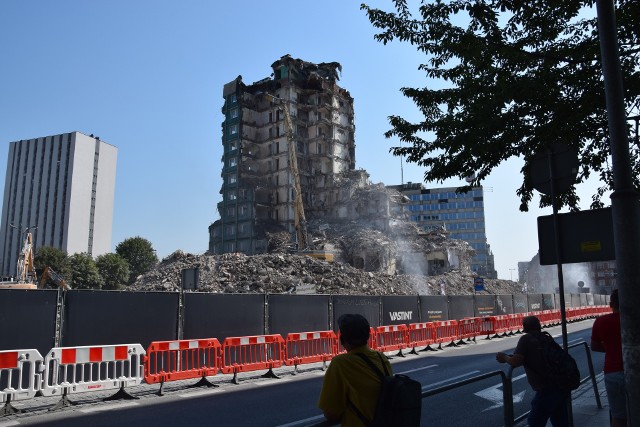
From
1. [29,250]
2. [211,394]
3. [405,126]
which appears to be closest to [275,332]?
[211,394]

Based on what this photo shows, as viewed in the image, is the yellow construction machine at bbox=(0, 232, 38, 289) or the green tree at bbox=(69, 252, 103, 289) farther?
the green tree at bbox=(69, 252, 103, 289)

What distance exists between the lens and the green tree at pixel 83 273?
271 ft

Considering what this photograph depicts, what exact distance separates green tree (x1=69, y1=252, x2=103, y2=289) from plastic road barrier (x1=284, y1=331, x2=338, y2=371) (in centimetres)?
7696

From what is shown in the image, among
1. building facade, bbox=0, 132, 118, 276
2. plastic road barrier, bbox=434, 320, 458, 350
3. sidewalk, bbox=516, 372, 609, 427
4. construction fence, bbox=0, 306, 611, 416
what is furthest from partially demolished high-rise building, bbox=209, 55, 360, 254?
sidewalk, bbox=516, 372, 609, 427

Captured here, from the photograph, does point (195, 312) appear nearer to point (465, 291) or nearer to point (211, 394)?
point (211, 394)

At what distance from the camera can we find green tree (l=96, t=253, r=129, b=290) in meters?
88.4

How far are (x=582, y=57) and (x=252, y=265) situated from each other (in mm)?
42274

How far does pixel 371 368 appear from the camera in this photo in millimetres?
3188

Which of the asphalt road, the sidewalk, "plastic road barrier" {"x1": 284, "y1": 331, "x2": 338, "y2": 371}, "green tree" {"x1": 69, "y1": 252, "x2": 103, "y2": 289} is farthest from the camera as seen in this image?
"green tree" {"x1": 69, "y1": 252, "x2": 103, "y2": 289}

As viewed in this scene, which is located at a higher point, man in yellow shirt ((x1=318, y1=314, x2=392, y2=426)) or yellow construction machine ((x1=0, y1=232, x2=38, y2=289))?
yellow construction machine ((x1=0, y1=232, x2=38, y2=289))

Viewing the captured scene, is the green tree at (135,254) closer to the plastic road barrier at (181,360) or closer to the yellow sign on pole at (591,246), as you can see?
the plastic road barrier at (181,360)

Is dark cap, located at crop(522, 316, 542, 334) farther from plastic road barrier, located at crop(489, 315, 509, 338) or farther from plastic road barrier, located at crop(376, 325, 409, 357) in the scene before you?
plastic road barrier, located at crop(489, 315, 509, 338)

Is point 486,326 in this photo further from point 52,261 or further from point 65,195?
point 65,195

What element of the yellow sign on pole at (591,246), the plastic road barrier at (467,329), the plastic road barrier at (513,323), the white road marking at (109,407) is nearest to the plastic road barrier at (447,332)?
the plastic road barrier at (467,329)
